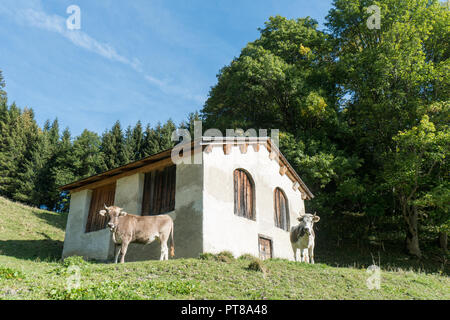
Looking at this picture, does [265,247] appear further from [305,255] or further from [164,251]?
A: [164,251]

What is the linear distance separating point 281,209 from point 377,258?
7798mm

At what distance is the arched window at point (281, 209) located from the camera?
64.7 ft

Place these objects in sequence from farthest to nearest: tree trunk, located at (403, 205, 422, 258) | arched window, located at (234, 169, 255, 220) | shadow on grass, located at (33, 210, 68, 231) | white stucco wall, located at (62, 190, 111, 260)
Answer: shadow on grass, located at (33, 210, 68, 231) → tree trunk, located at (403, 205, 422, 258) → white stucco wall, located at (62, 190, 111, 260) → arched window, located at (234, 169, 255, 220)

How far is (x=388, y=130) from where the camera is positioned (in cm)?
2470

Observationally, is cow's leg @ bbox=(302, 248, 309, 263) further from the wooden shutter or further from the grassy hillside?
the grassy hillside

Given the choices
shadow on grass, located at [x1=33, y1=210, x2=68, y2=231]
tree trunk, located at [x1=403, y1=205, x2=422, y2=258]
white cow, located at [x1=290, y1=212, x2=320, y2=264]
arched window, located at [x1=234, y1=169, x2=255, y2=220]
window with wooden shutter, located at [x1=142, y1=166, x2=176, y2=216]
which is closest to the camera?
white cow, located at [x1=290, y1=212, x2=320, y2=264]

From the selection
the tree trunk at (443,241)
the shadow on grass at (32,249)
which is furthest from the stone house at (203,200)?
the tree trunk at (443,241)

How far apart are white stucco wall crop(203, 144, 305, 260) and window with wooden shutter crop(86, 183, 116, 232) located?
588cm

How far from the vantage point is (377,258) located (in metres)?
22.9

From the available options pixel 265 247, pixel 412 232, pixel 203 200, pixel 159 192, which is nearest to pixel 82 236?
pixel 159 192

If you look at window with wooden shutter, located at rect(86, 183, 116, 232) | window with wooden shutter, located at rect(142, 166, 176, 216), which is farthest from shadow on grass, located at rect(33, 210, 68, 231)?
window with wooden shutter, located at rect(142, 166, 176, 216)

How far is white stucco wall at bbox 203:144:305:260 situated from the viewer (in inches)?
590
